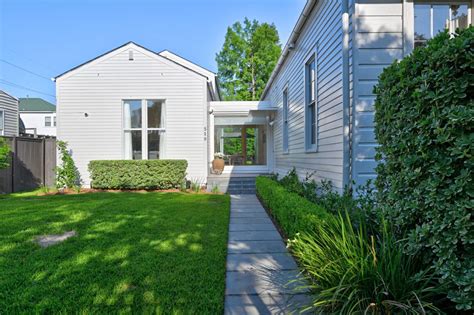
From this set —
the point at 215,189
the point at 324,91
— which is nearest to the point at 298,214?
the point at 324,91

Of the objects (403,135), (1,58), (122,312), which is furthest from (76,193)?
(1,58)

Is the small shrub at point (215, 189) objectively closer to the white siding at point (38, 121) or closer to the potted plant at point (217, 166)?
the potted plant at point (217, 166)

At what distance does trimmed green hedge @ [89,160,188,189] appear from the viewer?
10.4 meters

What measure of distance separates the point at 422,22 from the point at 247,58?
24.9 metres

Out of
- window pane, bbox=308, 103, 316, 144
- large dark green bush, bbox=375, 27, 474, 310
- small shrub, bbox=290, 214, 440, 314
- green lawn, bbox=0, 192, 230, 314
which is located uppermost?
window pane, bbox=308, 103, 316, 144

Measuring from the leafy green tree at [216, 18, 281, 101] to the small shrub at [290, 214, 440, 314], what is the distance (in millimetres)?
25859

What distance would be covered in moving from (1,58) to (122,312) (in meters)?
32.0

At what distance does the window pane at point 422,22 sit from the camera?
175 inches

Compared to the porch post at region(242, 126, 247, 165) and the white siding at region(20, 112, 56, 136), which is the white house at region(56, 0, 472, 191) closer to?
the porch post at region(242, 126, 247, 165)

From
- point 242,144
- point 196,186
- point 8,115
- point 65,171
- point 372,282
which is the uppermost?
point 8,115

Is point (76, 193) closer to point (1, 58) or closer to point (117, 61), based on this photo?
point (117, 61)

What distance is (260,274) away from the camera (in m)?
3.14

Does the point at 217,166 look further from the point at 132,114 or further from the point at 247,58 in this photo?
the point at 247,58

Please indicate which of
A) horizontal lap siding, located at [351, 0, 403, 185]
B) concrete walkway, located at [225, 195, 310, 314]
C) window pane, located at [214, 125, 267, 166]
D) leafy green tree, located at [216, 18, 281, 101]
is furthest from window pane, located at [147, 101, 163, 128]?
leafy green tree, located at [216, 18, 281, 101]
